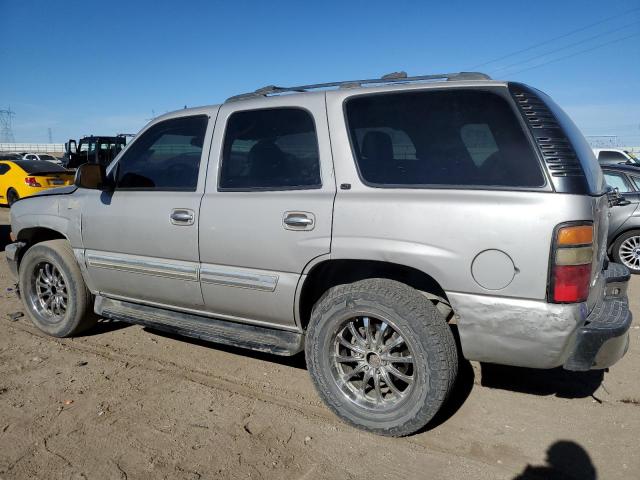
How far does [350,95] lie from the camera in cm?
321

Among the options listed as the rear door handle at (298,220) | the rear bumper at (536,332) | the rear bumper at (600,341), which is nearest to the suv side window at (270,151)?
the rear door handle at (298,220)

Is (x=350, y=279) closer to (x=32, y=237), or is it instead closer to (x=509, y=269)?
(x=509, y=269)

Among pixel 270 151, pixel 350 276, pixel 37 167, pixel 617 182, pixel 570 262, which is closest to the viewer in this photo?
pixel 570 262

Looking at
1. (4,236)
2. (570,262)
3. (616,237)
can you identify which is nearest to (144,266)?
(570,262)

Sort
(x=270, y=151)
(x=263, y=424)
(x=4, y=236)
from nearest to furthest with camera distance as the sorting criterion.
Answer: (x=263, y=424) < (x=270, y=151) < (x=4, y=236)

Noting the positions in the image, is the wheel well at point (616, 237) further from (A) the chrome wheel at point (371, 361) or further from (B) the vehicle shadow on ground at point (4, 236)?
A: (B) the vehicle shadow on ground at point (4, 236)

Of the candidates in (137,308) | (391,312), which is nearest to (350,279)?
(391,312)

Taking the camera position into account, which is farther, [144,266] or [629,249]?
[629,249]

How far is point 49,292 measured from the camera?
4.71 metres

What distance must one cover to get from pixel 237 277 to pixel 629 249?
667cm

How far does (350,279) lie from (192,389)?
4.56 ft

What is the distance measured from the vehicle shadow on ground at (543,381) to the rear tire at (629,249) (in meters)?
4.45

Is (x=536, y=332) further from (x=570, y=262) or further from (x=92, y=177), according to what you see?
(x=92, y=177)

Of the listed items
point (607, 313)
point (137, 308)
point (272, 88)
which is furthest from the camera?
point (137, 308)
